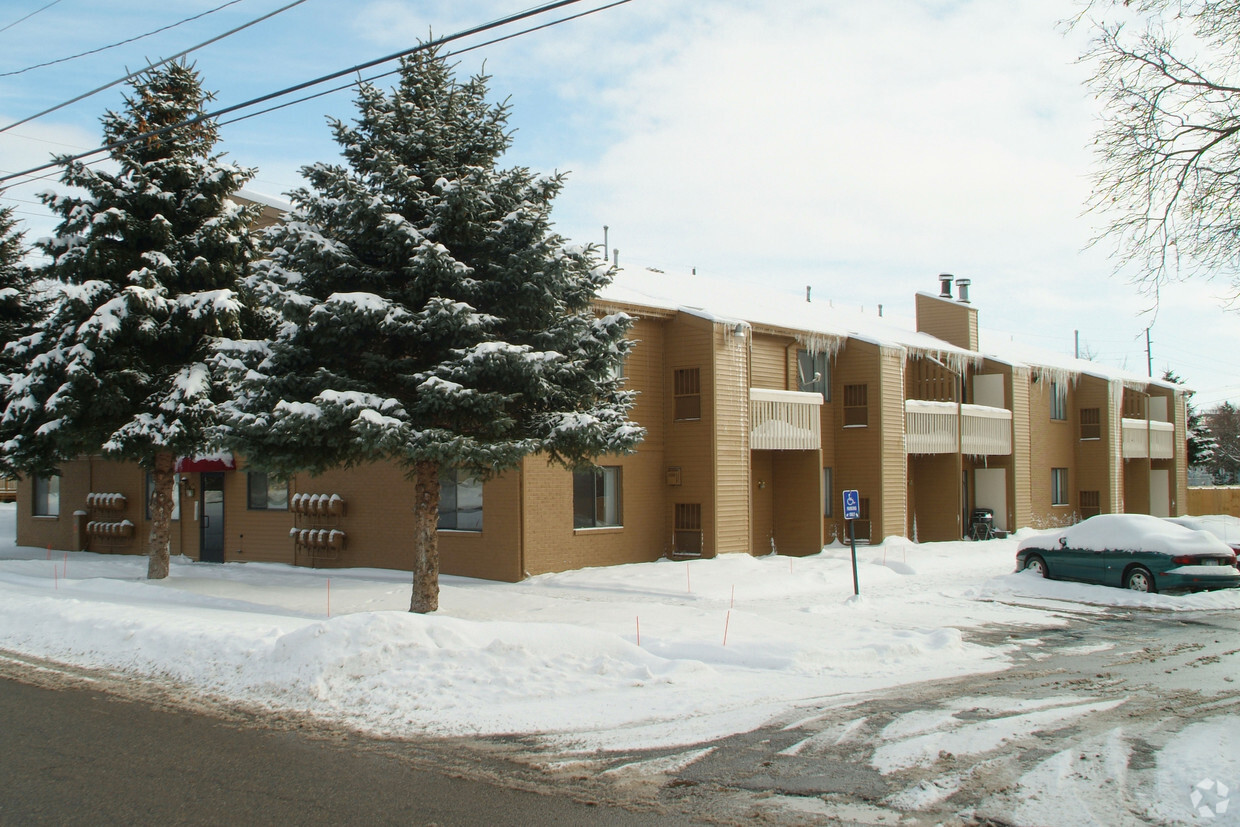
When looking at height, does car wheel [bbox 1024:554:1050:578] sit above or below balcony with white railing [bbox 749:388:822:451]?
below

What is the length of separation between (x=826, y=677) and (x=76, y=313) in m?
14.6

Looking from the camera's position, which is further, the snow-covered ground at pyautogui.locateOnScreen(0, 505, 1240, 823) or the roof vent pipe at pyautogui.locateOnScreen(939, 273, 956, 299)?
the roof vent pipe at pyautogui.locateOnScreen(939, 273, 956, 299)

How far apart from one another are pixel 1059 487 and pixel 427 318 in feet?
99.1

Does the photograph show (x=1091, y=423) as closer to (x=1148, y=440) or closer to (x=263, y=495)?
(x=1148, y=440)

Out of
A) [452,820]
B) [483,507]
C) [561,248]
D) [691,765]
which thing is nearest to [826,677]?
[691,765]

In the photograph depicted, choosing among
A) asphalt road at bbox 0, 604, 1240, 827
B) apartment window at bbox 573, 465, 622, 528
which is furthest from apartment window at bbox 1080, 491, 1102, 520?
asphalt road at bbox 0, 604, 1240, 827

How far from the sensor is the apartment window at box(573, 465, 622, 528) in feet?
63.6

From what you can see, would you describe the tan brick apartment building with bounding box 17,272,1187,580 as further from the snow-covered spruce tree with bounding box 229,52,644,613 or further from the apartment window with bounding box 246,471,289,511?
the snow-covered spruce tree with bounding box 229,52,644,613

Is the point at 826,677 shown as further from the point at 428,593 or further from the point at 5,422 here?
the point at 5,422

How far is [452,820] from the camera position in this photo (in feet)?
18.1

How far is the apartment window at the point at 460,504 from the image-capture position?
1858cm

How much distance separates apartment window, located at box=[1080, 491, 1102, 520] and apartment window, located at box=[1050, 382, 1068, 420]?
301 centimetres

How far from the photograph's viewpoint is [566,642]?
393 inches

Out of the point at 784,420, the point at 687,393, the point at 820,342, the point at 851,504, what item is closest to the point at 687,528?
the point at 687,393
